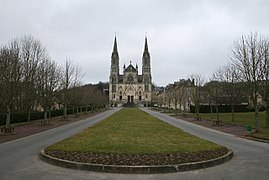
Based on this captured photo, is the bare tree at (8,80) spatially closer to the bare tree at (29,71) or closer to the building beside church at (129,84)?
the bare tree at (29,71)

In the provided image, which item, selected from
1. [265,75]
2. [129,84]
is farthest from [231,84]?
[129,84]

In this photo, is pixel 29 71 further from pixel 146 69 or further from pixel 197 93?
pixel 146 69

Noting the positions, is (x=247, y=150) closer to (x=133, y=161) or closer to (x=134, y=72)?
Result: (x=133, y=161)

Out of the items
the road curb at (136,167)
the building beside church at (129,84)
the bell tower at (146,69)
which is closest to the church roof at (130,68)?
the building beside church at (129,84)

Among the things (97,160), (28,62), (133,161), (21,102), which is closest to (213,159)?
(133,161)

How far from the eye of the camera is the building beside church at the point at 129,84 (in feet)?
482

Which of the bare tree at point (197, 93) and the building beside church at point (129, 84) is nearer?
the bare tree at point (197, 93)

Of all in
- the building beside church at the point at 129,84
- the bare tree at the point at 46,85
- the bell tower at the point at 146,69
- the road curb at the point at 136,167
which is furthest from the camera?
the bell tower at the point at 146,69

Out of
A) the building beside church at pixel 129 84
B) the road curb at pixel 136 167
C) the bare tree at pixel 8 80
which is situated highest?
the building beside church at pixel 129 84

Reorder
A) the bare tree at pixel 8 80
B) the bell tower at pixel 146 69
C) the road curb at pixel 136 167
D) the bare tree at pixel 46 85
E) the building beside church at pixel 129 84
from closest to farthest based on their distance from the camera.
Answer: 1. the road curb at pixel 136 167
2. the bare tree at pixel 8 80
3. the bare tree at pixel 46 85
4. the building beside church at pixel 129 84
5. the bell tower at pixel 146 69

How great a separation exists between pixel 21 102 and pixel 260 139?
2716 cm

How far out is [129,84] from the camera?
147 metres

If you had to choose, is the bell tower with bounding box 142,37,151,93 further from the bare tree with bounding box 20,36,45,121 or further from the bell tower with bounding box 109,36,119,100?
the bare tree with bounding box 20,36,45,121

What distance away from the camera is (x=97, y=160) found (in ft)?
32.9
